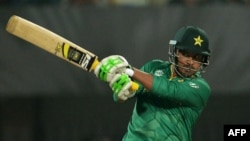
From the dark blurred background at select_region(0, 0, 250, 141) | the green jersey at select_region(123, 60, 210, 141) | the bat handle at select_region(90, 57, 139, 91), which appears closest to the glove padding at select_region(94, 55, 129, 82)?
the bat handle at select_region(90, 57, 139, 91)

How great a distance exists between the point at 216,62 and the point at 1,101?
2.07 meters

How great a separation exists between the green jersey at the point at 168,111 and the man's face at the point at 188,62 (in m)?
0.05

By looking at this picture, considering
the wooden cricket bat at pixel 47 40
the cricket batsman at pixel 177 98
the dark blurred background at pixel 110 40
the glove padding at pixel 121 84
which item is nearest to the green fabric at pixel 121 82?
the glove padding at pixel 121 84

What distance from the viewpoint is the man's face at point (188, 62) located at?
453cm

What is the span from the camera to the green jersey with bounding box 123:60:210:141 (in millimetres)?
4516

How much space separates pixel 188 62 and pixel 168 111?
306 millimetres

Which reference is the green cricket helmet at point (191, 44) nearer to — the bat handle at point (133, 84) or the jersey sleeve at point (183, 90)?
the jersey sleeve at point (183, 90)

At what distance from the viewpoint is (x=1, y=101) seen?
7477 millimetres

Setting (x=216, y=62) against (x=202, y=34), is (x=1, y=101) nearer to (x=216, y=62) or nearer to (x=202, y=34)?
(x=216, y=62)

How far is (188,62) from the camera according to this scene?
4531 millimetres

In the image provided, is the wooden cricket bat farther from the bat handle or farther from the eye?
the eye

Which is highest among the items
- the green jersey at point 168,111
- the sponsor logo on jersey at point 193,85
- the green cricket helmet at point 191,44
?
the green cricket helmet at point 191,44

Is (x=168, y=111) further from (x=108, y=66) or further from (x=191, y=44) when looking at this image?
(x=108, y=66)

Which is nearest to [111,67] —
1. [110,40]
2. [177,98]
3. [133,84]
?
[133,84]
